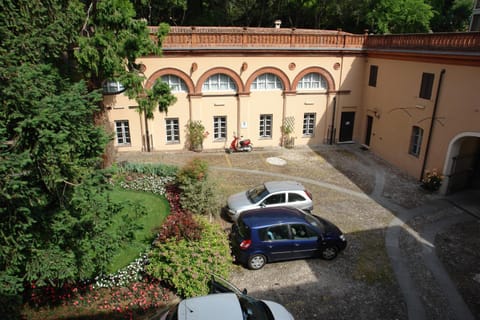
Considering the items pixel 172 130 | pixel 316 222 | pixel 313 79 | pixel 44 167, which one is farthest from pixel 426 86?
pixel 44 167

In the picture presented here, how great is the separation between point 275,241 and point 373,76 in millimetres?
16013

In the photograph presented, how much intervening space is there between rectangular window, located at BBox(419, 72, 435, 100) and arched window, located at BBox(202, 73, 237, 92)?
1065cm

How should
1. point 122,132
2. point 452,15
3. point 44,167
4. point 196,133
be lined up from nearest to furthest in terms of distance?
point 44,167
point 122,132
point 196,133
point 452,15

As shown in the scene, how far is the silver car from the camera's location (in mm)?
13039

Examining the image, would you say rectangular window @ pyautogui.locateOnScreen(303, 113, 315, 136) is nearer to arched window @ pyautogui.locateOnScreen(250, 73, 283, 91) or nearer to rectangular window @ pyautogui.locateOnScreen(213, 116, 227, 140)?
arched window @ pyautogui.locateOnScreen(250, 73, 283, 91)

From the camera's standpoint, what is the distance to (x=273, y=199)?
13.1 metres

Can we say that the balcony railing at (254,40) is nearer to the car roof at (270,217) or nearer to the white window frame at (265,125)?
the white window frame at (265,125)

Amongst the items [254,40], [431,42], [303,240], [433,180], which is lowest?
[433,180]

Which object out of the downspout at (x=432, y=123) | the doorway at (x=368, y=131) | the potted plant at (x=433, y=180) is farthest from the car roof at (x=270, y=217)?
the doorway at (x=368, y=131)

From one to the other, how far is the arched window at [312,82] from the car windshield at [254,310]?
17.7 metres

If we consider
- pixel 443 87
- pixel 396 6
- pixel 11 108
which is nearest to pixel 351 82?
pixel 443 87

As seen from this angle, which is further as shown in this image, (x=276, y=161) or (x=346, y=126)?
(x=346, y=126)

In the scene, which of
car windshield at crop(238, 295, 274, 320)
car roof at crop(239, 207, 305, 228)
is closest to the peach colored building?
car roof at crop(239, 207, 305, 228)

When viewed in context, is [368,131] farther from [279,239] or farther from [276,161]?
[279,239]
